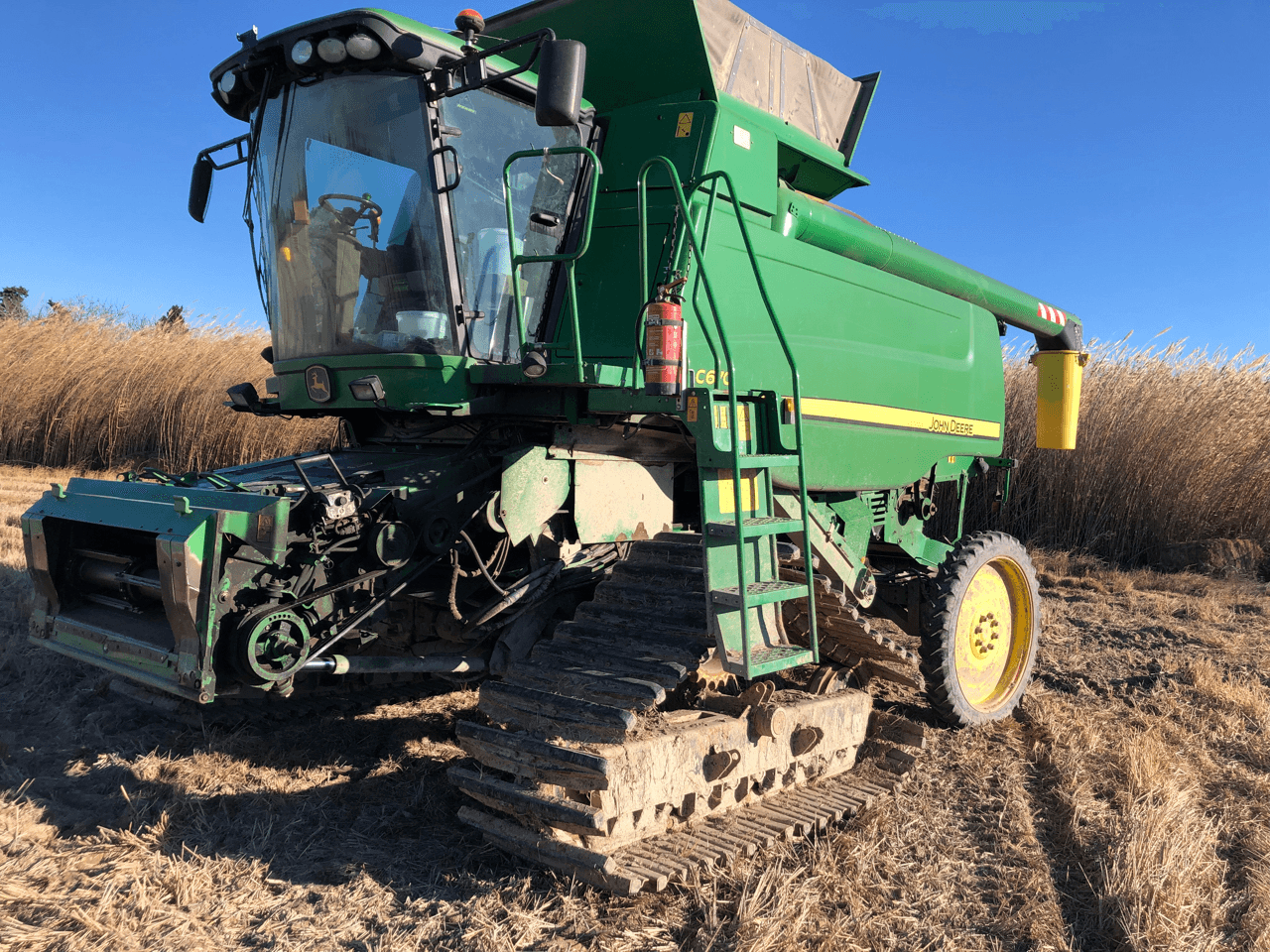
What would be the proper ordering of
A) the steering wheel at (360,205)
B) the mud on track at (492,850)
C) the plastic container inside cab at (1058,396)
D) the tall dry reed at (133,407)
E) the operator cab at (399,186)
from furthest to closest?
1. the tall dry reed at (133,407)
2. the plastic container inside cab at (1058,396)
3. the steering wheel at (360,205)
4. the operator cab at (399,186)
5. the mud on track at (492,850)

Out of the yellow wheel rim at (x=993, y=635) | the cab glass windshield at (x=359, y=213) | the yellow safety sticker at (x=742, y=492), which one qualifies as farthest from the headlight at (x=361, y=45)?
the yellow wheel rim at (x=993, y=635)

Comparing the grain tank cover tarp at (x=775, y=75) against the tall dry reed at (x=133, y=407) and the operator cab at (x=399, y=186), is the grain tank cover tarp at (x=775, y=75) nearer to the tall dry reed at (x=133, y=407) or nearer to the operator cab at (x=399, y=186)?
the operator cab at (x=399, y=186)

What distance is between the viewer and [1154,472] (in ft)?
33.4

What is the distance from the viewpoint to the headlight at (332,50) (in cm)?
360

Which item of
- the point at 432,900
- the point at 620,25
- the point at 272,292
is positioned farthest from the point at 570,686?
the point at 620,25

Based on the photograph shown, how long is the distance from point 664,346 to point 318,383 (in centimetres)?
162

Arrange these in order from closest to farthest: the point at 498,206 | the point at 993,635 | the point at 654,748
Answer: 1. the point at 654,748
2. the point at 498,206
3. the point at 993,635

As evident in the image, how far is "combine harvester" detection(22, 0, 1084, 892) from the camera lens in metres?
3.17

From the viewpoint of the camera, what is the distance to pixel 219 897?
2.83 metres

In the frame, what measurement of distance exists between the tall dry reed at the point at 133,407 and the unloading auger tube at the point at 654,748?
8822mm

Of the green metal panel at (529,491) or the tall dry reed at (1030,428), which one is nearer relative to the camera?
the green metal panel at (529,491)

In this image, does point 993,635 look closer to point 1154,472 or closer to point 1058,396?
point 1058,396

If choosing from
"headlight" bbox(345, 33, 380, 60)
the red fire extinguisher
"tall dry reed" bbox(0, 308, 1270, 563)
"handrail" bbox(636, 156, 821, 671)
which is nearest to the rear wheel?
"handrail" bbox(636, 156, 821, 671)

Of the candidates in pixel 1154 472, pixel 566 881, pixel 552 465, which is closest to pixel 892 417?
pixel 552 465
